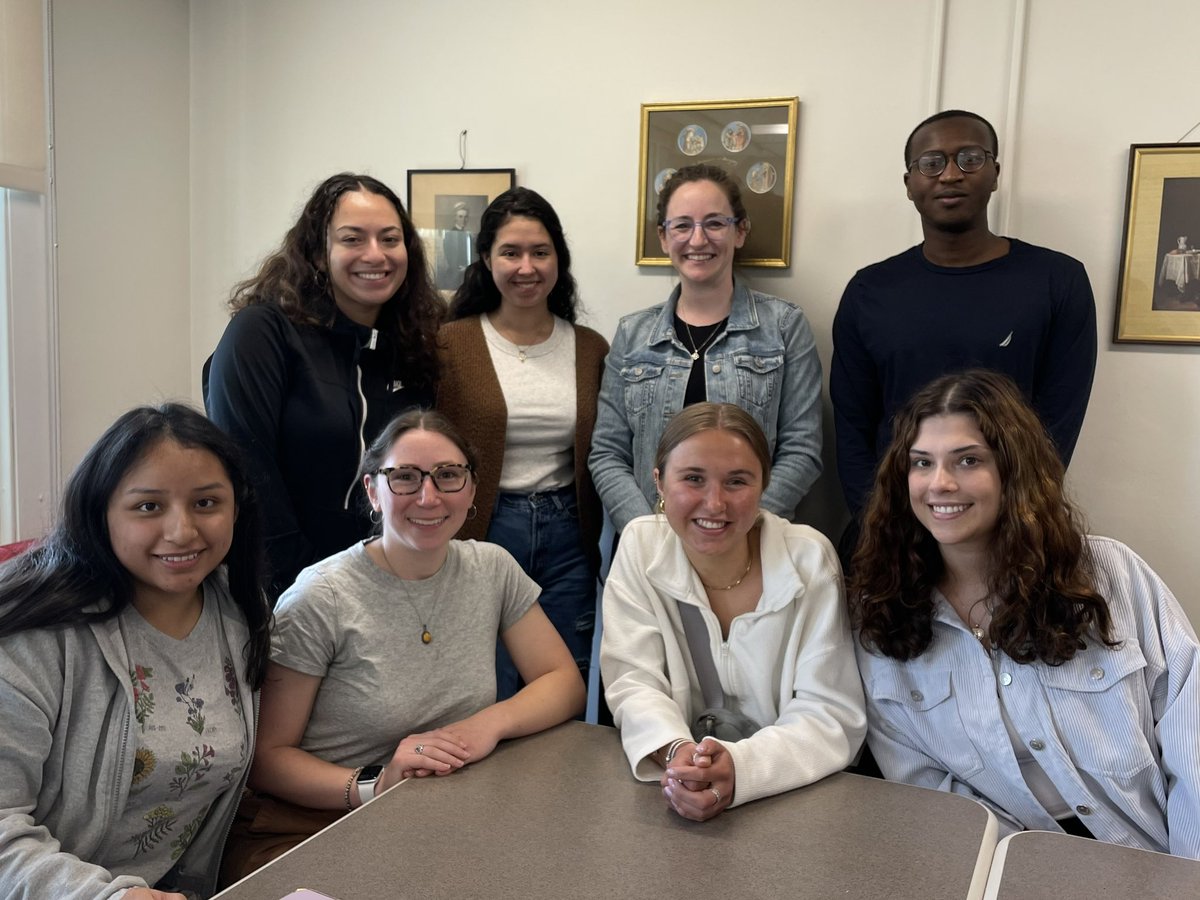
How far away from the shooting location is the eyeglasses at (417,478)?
1.63 meters

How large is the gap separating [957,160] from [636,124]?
0.96 metres

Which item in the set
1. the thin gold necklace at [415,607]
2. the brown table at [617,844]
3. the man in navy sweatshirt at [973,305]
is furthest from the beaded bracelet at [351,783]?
the man in navy sweatshirt at [973,305]

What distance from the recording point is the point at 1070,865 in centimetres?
124

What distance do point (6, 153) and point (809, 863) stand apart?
2.67m

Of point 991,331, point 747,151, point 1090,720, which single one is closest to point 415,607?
point 1090,720

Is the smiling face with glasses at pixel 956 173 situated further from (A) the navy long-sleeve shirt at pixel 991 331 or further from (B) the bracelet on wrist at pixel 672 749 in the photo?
(B) the bracelet on wrist at pixel 672 749

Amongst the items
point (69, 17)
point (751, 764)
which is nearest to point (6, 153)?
point (69, 17)

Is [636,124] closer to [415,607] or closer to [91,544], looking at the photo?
[415,607]

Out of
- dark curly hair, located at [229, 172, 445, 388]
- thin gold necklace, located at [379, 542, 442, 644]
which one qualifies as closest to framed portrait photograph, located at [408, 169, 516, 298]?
dark curly hair, located at [229, 172, 445, 388]

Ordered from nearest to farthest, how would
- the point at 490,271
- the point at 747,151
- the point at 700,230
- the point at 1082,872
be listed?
1. the point at 1082,872
2. the point at 700,230
3. the point at 490,271
4. the point at 747,151

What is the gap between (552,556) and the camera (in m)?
2.42

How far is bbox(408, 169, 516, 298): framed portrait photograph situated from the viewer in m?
2.98

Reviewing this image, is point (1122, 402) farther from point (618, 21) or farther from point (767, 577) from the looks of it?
point (618, 21)

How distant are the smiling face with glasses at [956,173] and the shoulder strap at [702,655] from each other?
1.18 meters
